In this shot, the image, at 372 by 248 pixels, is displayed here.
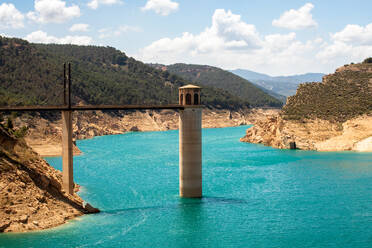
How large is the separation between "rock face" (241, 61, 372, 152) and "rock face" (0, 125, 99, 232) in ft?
196

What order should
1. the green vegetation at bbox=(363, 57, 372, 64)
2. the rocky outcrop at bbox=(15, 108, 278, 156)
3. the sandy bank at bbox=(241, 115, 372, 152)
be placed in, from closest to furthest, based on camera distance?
the sandy bank at bbox=(241, 115, 372, 152) < the rocky outcrop at bbox=(15, 108, 278, 156) < the green vegetation at bbox=(363, 57, 372, 64)

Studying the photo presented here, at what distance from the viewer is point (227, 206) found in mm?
43406

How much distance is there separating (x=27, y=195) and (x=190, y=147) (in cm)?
1545

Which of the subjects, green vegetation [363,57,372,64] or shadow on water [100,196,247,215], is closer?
shadow on water [100,196,247,215]

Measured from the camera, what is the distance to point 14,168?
35.6m

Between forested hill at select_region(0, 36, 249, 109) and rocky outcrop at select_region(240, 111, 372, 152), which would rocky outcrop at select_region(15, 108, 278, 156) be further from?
rocky outcrop at select_region(240, 111, 372, 152)

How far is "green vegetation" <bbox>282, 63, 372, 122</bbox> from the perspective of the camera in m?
95.4

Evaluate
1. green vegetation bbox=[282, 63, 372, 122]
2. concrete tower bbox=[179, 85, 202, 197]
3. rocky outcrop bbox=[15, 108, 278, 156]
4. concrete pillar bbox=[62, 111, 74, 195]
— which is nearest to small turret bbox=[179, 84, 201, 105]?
concrete tower bbox=[179, 85, 202, 197]

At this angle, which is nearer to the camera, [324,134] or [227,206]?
[227,206]

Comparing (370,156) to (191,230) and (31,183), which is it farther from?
(31,183)

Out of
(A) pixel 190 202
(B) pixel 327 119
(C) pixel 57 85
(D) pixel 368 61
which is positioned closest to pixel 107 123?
(C) pixel 57 85

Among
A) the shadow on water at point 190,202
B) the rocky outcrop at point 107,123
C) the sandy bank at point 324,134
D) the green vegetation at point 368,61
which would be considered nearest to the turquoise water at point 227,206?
the shadow on water at point 190,202

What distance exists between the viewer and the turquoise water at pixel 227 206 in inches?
1328

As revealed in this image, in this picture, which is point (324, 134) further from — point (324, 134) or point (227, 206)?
point (227, 206)
